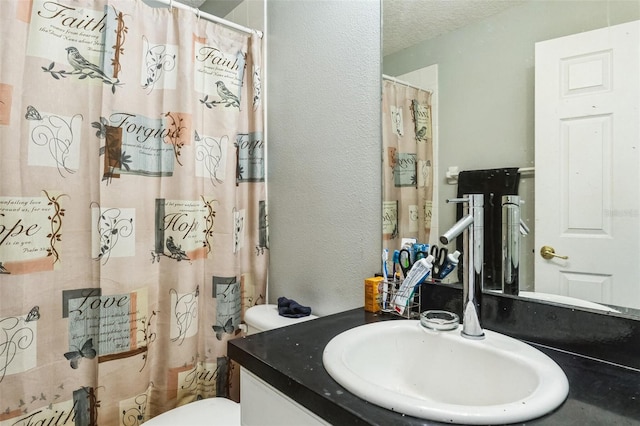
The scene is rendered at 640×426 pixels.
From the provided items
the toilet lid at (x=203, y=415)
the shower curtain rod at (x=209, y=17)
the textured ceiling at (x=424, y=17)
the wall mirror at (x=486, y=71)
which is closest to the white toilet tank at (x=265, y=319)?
the toilet lid at (x=203, y=415)

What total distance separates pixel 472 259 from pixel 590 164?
312 mm

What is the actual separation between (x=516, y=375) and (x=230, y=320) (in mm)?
1126

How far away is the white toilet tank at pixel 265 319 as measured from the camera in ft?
4.39

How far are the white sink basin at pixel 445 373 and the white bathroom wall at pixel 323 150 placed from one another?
351 millimetres

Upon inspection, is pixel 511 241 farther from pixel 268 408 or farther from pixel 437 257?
pixel 268 408

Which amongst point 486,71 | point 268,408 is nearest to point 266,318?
point 268,408

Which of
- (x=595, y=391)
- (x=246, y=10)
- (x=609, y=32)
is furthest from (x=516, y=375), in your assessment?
(x=246, y=10)

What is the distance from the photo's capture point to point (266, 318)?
140cm

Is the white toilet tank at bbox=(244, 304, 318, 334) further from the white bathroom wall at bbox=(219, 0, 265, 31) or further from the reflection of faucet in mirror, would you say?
the white bathroom wall at bbox=(219, 0, 265, 31)

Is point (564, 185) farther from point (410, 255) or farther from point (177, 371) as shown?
point (177, 371)

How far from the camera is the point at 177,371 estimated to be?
1396mm

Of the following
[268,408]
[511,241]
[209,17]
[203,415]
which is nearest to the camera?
[268,408]

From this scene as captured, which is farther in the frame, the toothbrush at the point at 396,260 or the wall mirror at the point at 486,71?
the toothbrush at the point at 396,260

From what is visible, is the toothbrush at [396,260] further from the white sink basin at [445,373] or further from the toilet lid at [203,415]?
the toilet lid at [203,415]
